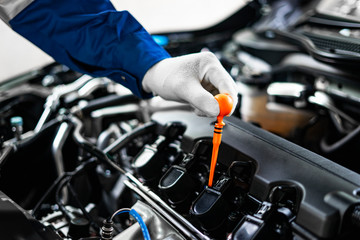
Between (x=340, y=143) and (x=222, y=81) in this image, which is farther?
(x=340, y=143)

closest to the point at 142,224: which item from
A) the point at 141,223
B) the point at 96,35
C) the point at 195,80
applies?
the point at 141,223

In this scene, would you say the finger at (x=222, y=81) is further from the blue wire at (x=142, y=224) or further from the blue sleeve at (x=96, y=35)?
the blue wire at (x=142, y=224)

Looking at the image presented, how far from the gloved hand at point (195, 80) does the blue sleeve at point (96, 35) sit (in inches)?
2.5

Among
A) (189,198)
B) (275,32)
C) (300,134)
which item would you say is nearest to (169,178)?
(189,198)

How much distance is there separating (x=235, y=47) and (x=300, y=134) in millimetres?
918

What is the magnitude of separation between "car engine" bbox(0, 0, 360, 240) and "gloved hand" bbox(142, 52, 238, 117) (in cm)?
11

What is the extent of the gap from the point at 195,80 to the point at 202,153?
0.57 ft

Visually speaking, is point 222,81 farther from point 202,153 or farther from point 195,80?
point 202,153

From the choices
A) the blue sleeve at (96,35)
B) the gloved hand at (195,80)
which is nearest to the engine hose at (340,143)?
the gloved hand at (195,80)

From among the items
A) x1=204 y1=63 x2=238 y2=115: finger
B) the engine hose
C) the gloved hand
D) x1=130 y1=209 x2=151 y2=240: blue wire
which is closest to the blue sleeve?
the gloved hand

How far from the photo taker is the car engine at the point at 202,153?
2.12 ft

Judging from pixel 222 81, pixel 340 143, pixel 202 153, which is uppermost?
pixel 222 81

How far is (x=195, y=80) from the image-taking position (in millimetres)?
786

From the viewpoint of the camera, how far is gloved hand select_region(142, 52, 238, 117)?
731 mm
